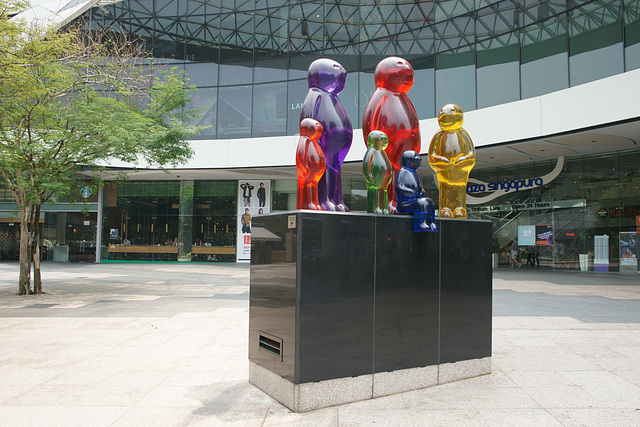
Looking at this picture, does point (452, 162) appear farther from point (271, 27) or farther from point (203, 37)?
point (203, 37)

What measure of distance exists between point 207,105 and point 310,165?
2332cm

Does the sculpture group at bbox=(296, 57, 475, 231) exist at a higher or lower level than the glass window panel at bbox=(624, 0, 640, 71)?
lower

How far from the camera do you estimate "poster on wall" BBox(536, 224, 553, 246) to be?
74.4 ft

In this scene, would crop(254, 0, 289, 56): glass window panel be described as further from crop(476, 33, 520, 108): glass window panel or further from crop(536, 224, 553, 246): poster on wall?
crop(536, 224, 553, 246): poster on wall

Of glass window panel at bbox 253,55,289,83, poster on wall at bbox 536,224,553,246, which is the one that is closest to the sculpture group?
poster on wall at bbox 536,224,553,246

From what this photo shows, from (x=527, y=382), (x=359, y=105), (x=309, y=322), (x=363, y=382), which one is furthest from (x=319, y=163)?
(x=359, y=105)

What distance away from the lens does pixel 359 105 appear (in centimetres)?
2417

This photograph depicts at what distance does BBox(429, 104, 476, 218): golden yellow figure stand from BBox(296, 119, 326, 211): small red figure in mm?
1639

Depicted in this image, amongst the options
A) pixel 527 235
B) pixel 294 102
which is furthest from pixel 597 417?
pixel 294 102

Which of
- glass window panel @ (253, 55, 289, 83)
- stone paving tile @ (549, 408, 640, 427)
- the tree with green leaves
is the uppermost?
glass window panel @ (253, 55, 289, 83)

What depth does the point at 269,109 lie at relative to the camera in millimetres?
25875

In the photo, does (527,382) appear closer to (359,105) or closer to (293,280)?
(293,280)

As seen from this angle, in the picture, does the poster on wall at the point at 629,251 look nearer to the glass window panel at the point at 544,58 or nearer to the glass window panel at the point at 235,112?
the glass window panel at the point at 544,58

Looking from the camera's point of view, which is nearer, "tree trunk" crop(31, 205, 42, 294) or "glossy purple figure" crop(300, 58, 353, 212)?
"glossy purple figure" crop(300, 58, 353, 212)
